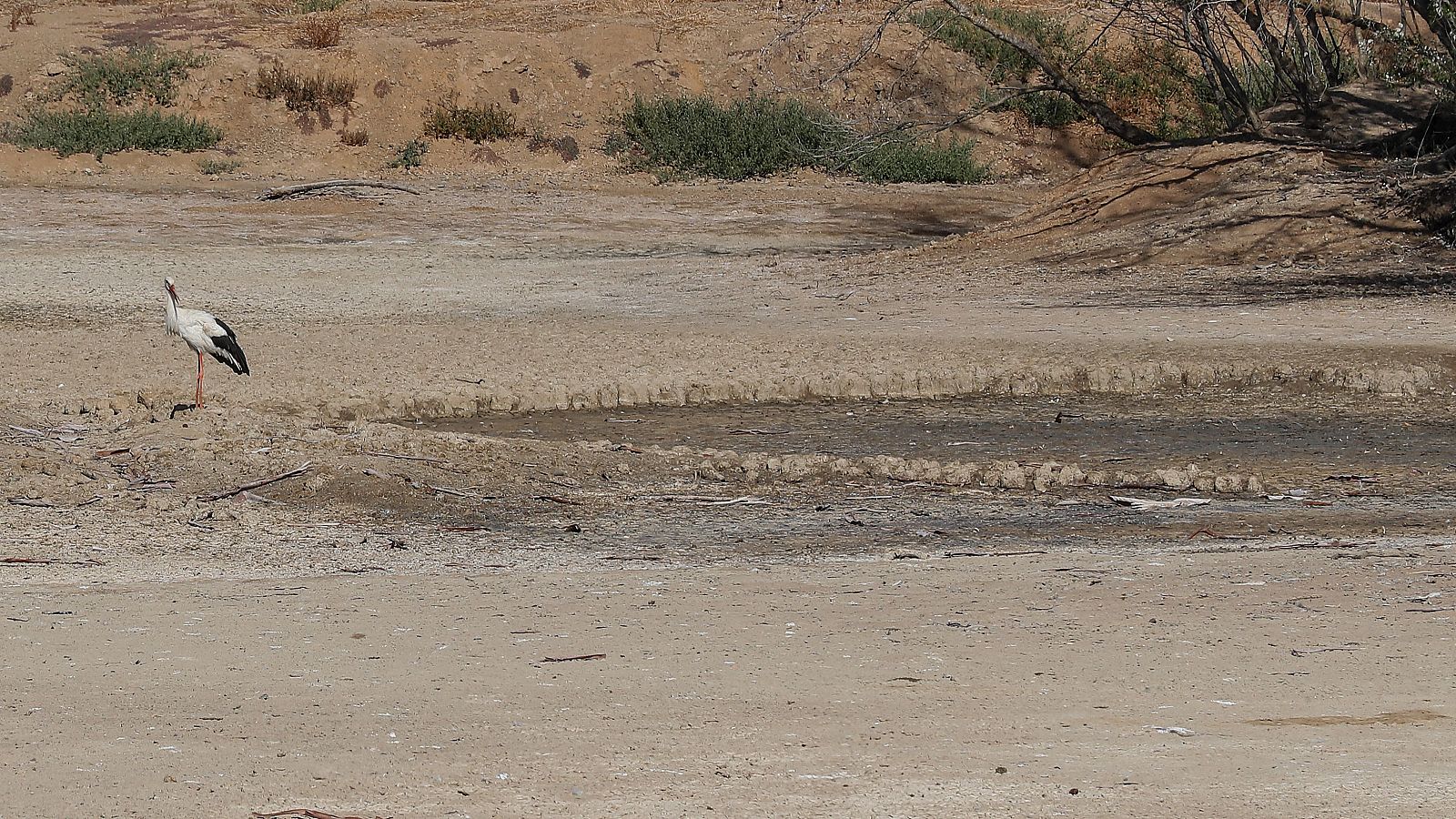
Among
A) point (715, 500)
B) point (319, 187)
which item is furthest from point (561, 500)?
point (319, 187)

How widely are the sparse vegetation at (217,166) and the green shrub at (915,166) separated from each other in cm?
852

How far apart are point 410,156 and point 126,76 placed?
4884mm

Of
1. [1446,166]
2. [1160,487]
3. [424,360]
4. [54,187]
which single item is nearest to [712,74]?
[54,187]

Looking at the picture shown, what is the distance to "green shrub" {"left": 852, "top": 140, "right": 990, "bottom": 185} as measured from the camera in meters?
24.2

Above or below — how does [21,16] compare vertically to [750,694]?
above

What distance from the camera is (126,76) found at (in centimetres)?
2602

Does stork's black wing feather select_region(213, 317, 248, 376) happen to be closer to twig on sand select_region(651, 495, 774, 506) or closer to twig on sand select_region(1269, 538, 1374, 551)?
twig on sand select_region(651, 495, 774, 506)

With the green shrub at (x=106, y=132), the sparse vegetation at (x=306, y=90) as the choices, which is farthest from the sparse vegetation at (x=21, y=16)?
the sparse vegetation at (x=306, y=90)

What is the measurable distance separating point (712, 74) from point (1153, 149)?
11012 millimetres

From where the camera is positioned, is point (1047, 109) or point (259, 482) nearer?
point (259, 482)

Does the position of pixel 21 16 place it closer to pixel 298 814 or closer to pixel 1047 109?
pixel 1047 109

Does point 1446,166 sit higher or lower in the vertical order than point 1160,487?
higher

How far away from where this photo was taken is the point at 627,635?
5.46 m

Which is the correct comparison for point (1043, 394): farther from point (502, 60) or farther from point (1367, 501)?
point (502, 60)
